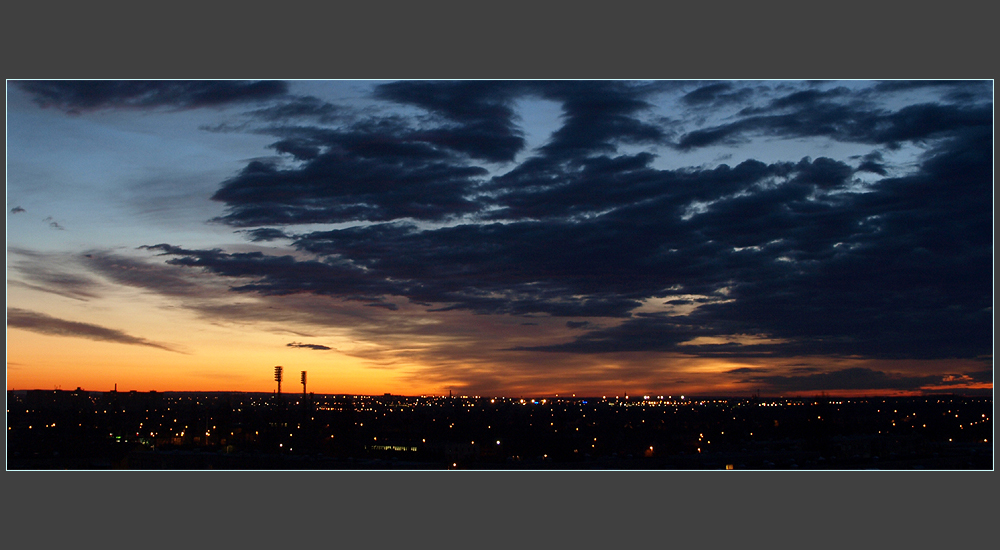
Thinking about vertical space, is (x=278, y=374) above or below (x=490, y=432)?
above

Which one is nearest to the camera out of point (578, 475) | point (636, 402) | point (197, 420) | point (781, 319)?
point (578, 475)

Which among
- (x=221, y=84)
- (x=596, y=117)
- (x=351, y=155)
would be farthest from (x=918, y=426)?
(x=221, y=84)

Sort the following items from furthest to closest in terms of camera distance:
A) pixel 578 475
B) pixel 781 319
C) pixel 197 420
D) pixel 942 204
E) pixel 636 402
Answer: pixel 636 402
pixel 197 420
pixel 781 319
pixel 942 204
pixel 578 475

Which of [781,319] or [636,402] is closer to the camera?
[781,319]

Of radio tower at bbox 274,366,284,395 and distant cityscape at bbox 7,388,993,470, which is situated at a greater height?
radio tower at bbox 274,366,284,395

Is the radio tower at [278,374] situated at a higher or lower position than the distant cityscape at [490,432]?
higher

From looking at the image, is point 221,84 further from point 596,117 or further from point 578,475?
point 578,475

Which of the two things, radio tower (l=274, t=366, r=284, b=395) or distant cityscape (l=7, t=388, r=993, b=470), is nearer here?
distant cityscape (l=7, t=388, r=993, b=470)

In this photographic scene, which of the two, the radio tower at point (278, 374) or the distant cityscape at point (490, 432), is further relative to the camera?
the radio tower at point (278, 374)
